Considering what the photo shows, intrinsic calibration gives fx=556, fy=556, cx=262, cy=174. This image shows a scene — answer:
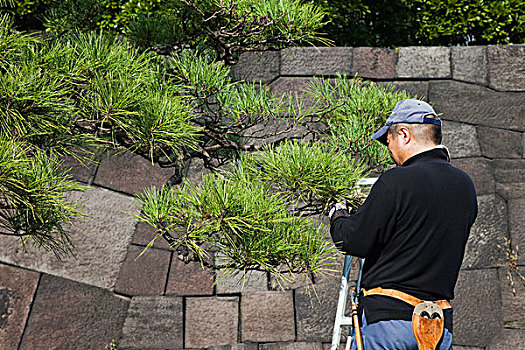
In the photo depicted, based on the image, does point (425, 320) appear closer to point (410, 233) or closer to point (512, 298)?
point (410, 233)

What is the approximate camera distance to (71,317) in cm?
242

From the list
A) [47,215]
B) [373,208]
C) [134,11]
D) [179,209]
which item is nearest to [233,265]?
[179,209]

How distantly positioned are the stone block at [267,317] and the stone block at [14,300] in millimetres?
929

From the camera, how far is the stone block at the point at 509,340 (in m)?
2.37

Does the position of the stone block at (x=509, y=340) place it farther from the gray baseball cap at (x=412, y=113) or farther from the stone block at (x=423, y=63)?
the gray baseball cap at (x=412, y=113)

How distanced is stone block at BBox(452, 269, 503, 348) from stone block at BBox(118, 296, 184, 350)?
3.94 feet

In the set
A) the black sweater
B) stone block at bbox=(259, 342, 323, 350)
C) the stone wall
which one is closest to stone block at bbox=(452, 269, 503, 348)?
the stone wall

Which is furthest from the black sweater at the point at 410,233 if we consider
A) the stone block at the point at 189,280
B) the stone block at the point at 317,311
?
the stone block at the point at 189,280

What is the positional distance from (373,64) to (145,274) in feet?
4.70

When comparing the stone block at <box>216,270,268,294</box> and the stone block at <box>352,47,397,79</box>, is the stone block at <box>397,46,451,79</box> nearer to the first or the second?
the stone block at <box>352,47,397,79</box>

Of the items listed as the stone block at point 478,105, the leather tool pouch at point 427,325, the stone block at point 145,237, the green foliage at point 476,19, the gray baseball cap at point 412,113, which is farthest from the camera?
the green foliage at point 476,19


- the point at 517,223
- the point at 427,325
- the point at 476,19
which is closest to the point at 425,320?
the point at 427,325

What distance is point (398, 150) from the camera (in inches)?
55.7

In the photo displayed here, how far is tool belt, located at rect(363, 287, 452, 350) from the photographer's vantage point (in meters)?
1.25
